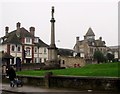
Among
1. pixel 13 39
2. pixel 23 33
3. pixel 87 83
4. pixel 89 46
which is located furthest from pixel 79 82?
pixel 89 46

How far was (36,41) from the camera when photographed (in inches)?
3329

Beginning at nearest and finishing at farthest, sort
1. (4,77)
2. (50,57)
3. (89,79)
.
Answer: (89,79) < (4,77) < (50,57)

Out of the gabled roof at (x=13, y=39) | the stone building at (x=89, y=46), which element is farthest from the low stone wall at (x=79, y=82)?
the stone building at (x=89, y=46)

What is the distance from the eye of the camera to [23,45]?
80.6 m

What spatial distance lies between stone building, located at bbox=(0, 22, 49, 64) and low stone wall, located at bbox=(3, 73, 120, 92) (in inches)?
2087

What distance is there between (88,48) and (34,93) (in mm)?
107274

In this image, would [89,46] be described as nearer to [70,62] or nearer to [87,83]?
[70,62]

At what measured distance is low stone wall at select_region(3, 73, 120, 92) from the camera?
18.9m

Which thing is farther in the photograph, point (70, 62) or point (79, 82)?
point (70, 62)

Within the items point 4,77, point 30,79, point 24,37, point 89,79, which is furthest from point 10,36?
point 89,79

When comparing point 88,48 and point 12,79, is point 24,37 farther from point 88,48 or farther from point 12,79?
point 12,79

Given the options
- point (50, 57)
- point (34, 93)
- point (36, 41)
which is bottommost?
point (34, 93)

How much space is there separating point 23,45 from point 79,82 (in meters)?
60.9

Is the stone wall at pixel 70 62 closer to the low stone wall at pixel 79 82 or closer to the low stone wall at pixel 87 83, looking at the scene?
the low stone wall at pixel 79 82
